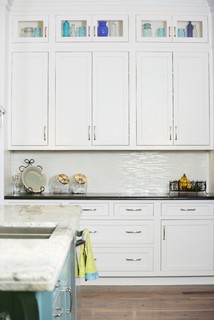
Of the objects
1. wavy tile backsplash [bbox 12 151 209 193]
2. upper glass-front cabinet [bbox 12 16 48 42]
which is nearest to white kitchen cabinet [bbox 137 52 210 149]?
wavy tile backsplash [bbox 12 151 209 193]

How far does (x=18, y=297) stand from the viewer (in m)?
1.03

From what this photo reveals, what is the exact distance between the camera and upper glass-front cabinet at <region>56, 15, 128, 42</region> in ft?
13.6

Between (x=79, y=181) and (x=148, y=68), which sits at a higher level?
(x=148, y=68)

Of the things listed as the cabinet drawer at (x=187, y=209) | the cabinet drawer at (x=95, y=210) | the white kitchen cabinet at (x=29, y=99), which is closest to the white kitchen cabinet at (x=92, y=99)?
the white kitchen cabinet at (x=29, y=99)

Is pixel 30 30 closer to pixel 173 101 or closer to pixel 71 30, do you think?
pixel 71 30

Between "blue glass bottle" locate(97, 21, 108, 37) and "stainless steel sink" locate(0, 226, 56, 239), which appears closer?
"stainless steel sink" locate(0, 226, 56, 239)

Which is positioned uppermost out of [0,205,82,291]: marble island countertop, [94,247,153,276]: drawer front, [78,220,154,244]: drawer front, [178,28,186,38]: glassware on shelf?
[178,28,186,38]: glassware on shelf

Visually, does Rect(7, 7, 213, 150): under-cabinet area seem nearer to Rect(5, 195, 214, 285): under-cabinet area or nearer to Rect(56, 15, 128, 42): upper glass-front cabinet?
Rect(56, 15, 128, 42): upper glass-front cabinet

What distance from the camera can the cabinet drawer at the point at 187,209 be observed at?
12.8 feet

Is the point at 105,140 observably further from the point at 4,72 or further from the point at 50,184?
the point at 4,72

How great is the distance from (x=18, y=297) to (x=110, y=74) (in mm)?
3381

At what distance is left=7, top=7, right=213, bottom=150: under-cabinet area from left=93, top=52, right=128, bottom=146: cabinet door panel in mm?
11

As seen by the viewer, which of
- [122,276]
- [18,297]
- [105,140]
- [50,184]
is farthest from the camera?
[50,184]

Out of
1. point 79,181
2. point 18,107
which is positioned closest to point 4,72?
point 18,107
